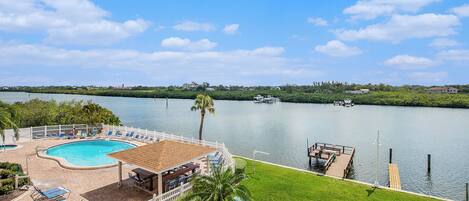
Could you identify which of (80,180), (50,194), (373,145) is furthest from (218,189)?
(373,145)

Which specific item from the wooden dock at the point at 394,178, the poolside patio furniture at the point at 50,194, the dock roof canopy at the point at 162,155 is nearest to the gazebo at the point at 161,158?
the dock roof canopy at the point at 162,155

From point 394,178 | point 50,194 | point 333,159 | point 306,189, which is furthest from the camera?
point 333,159

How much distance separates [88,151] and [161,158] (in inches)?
533

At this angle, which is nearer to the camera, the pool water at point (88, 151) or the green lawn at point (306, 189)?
the green lawn at point (306, 189)

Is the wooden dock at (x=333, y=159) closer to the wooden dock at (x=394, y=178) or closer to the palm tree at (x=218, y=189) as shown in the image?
the wooden dock at (x=394, y=178)

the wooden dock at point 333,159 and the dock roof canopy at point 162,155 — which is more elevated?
the dock roof canopy at point 162,155

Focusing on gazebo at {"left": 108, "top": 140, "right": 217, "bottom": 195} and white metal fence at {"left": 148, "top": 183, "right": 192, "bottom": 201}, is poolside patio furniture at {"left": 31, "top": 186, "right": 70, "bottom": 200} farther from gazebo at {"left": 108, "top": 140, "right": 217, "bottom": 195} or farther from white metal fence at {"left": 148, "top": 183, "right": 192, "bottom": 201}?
white metal fence at {"left": 148, "top": 183, "right": 192, "bottom": 201}

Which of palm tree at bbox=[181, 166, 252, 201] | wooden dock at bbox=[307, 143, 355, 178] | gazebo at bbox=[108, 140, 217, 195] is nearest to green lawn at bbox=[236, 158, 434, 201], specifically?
gazebo at bbox=[108, 140, 217, 195]

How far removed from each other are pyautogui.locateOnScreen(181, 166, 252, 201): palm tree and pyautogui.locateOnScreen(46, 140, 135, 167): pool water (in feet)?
37.0

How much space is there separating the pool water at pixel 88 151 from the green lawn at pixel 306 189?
31.3ft

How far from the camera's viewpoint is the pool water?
2044cm

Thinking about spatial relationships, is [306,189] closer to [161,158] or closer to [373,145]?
[161,158]

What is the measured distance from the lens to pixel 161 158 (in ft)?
43.1

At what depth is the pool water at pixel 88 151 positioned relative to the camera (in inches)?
805
